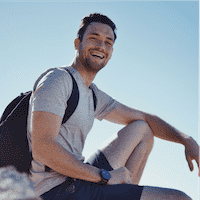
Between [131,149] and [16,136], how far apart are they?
59.0 inches

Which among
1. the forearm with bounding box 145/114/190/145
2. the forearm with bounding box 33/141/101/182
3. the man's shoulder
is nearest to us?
the forearm with bounding box 33/141/101/182

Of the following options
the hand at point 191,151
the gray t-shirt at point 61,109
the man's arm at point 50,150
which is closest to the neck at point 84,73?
the gray t-shirt at point 61,109

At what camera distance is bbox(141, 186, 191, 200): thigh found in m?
2.62

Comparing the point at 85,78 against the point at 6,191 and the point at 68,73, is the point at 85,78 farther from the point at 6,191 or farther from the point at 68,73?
the point at 6,191

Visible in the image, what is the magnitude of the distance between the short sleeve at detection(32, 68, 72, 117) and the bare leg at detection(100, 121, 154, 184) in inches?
40.2

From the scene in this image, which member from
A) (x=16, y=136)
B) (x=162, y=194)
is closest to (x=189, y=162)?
(x=162, y=194)

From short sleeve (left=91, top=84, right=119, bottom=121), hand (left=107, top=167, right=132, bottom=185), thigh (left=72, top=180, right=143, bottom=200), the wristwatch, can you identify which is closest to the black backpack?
thigh (left=72, top=180, right=143, bottom=200)

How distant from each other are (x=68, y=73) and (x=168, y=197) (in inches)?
63.4

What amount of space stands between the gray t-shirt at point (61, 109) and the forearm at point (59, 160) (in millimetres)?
161

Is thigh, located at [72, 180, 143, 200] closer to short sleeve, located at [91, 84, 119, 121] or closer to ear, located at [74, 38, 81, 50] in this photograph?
short sleeve, located at [91, 84, 119, 121]

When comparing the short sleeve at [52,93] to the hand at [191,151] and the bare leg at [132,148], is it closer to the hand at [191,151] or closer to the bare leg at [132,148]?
the bare leg at [132,148]

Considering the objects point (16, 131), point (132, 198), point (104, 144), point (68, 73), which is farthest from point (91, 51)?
point (132, 198)

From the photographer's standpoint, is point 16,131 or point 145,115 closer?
point 16,131

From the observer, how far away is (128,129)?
3.74 metres
